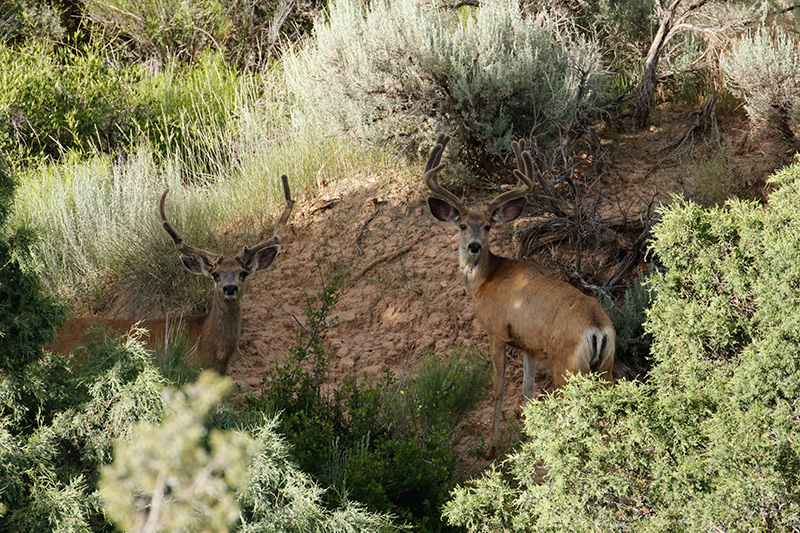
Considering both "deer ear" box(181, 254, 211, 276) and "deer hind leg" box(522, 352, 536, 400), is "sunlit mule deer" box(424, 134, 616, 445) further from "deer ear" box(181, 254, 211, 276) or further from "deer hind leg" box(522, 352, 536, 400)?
"deer ear" box(181, 254, 211, 276)

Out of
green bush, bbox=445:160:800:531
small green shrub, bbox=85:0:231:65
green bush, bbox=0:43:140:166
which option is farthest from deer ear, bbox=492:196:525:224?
small green shrub, bbox=85:0:231:65

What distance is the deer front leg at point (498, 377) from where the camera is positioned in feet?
21.1

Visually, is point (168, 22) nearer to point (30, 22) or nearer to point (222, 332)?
point (30, 22)

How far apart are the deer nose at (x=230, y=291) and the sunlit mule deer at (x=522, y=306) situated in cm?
182

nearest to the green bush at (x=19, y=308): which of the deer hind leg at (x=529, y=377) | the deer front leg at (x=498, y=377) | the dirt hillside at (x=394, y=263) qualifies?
the dirt hillside at (x=394, y=263)

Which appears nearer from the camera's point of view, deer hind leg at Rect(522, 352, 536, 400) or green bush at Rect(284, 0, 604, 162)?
deer hind leg at Rect(522, 352, 536, 400)


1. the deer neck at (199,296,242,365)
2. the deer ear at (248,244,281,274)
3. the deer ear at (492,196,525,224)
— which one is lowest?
the deer neck at (199,296,242,365)

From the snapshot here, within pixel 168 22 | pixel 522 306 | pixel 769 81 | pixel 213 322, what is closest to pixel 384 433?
pixel 522 306

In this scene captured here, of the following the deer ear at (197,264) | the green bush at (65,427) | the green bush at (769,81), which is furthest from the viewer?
the green bush at (769,81)

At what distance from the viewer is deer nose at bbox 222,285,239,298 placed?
259 inches

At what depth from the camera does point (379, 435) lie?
584 centimetres

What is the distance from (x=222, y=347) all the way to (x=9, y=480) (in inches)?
110

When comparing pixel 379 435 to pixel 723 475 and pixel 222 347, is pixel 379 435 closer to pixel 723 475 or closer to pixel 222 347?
pixel 222 347

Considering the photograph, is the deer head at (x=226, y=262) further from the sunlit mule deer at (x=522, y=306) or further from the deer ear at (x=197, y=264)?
the sunlit mule deer at (x=522, y=306)
